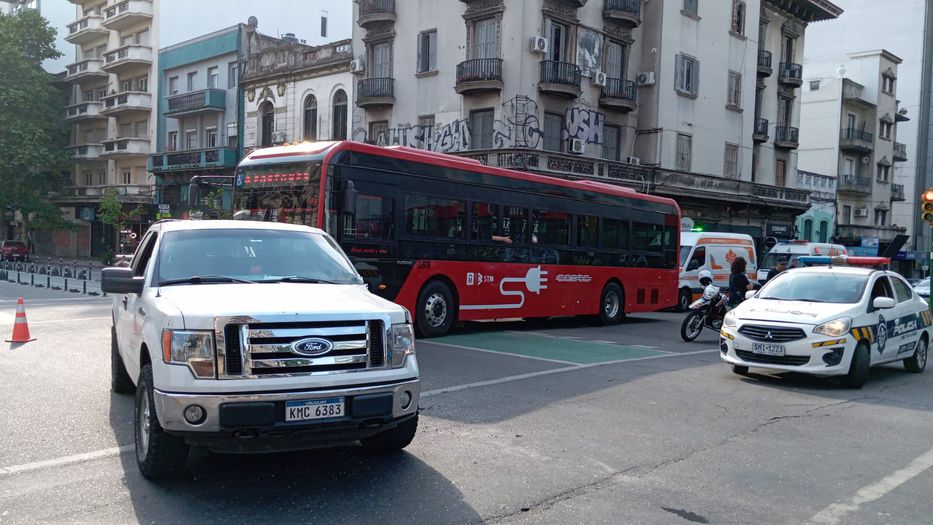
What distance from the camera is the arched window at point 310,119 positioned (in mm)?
→ 35344

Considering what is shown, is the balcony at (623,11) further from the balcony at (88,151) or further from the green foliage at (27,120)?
the green foliage at (27,120)

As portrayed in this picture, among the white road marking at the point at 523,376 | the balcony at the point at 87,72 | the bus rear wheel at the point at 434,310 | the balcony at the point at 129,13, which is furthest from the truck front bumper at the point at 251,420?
the balcony at the point at 87,72

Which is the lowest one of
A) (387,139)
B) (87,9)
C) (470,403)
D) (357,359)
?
(470,403)

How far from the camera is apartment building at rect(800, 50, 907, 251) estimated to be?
52.2 m

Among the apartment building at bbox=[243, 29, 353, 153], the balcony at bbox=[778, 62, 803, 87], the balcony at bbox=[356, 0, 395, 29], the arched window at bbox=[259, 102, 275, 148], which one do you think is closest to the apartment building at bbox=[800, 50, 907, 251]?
the balcony at bbox=[778, 62, 803, 87]

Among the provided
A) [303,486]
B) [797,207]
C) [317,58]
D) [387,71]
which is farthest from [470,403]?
[797,207]

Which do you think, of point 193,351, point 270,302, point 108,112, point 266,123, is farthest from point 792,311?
point 108,112

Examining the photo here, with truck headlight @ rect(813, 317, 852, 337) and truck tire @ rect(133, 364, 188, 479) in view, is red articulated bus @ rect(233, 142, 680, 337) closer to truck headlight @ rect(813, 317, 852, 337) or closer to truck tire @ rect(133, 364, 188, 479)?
truck headlight @ rect(813, 317, 852, 337)

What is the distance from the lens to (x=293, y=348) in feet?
16.9

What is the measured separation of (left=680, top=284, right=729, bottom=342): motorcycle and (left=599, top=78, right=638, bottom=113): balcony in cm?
1703

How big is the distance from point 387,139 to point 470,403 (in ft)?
80.7

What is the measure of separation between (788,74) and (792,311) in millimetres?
36371

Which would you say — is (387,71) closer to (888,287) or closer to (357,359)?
(888,287)

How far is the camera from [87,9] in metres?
53.2
